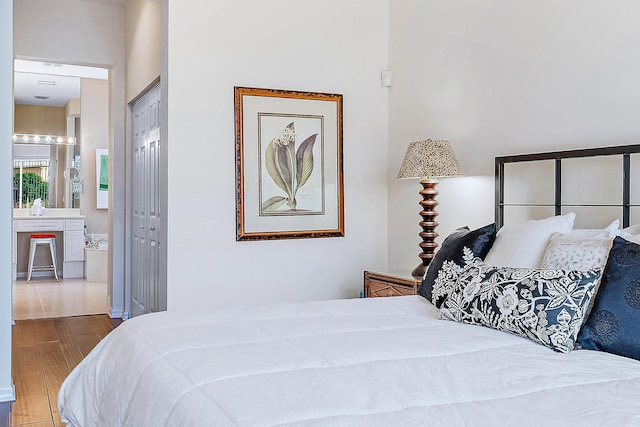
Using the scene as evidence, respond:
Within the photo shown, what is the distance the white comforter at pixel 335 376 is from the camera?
4.61ft

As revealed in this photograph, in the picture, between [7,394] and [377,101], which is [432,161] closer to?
[377,101]

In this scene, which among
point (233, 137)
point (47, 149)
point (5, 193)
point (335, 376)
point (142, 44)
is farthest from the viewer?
point (47, 149)

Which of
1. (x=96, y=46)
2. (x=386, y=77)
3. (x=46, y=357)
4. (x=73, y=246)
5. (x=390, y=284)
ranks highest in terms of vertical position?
(x=96, y=46)

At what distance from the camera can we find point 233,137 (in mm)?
4195

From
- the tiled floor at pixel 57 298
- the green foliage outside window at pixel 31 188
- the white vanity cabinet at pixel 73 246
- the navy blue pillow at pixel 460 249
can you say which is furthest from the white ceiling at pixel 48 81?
the navy blue pillow at pixel 460 249

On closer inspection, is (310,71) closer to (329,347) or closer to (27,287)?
(329,347)

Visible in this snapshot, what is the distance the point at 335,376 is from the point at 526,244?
1.32m

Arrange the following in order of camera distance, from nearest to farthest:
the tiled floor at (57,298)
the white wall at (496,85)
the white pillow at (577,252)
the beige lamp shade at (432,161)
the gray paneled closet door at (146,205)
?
1. the white pillow at (577,252)
2. the white wall at (496,85)
3. the beige lamp shade at (432,161)
4. the gray paneled closet door at (146,205)
5. the tiled floor at (57,298)

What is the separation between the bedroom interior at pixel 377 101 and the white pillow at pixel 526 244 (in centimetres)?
57

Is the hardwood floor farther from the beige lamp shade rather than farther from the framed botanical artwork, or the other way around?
the beige lamp shade

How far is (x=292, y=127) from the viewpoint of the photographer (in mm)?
4414

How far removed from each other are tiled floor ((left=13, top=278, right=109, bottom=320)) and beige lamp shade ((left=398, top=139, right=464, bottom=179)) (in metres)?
3.97

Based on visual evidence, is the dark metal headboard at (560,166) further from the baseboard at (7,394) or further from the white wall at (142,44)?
the baseboard at (7,394)

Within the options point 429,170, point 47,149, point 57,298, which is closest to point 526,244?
point 429,170
